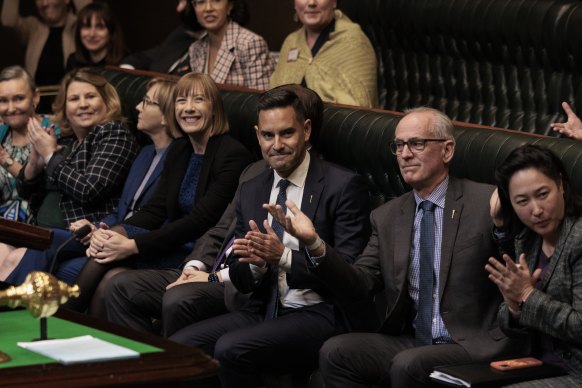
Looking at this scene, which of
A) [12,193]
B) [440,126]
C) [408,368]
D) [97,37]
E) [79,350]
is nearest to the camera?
[79,350]

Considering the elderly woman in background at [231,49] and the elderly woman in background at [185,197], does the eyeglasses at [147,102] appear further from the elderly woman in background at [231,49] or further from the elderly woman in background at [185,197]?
the elderly woman in background at [231,49]

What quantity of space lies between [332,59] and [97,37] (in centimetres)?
201

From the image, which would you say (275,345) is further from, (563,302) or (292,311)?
(563,302)

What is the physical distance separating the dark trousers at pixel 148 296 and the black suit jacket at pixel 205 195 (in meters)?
0.16

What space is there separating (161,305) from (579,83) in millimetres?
2159

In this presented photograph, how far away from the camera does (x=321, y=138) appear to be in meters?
5.47

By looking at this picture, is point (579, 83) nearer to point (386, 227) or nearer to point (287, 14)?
point (386, 227)

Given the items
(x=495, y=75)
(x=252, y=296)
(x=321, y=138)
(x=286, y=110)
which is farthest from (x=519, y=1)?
(x=252, y=296)

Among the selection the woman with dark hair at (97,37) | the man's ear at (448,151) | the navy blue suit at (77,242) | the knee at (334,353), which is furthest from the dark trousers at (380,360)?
the woman with dark hair at (97,37)

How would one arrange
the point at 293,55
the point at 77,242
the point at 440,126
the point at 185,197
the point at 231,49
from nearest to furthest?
the point at 440,126 < the point at 185,197 < the point at 77,242 < the point at 293,55 < the point at 231,49

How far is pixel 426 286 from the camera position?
14.2 feet

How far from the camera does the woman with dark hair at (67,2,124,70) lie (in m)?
7.69

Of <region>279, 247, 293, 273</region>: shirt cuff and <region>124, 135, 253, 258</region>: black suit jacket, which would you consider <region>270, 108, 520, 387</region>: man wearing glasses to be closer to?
<region>279, 247, 293, 273</region>: shirt cuff

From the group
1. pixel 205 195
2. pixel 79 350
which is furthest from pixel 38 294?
pixel 205 195
